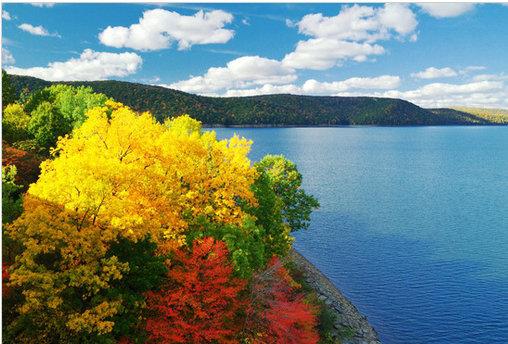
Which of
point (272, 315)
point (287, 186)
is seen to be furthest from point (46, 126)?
point (272, 315)

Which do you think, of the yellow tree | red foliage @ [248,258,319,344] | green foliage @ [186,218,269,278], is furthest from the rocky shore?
the yellow tree

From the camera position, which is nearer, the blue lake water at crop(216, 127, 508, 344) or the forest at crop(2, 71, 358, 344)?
the forest at crop(2, 71, 358, 344)

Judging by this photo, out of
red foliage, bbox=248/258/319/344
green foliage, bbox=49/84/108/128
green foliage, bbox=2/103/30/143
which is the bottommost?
red foliage, bbox=248/258/319/344

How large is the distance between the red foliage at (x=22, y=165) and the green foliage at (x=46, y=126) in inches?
582

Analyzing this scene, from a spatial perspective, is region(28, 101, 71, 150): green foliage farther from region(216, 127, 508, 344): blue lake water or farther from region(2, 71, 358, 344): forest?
region(216, 127, 508, 344): blue lake water

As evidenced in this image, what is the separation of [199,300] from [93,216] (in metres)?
8.26

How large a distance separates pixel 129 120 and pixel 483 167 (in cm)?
14770

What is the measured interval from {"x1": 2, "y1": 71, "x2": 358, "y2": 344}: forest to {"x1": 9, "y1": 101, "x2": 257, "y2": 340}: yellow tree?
7 cm

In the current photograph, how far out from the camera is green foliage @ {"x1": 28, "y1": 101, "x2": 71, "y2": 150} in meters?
57.8

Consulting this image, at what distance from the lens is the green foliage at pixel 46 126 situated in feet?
190

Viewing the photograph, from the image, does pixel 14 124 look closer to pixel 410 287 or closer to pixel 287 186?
pixel 287 186

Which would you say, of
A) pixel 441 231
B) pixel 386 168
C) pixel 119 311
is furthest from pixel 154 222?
pixel 386 168

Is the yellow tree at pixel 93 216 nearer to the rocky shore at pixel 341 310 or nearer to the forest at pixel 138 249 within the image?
the forest at pixel 138 249

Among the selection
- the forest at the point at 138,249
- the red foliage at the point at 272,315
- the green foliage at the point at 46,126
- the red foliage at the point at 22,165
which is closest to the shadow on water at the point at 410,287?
the forest at the point at 138,249
